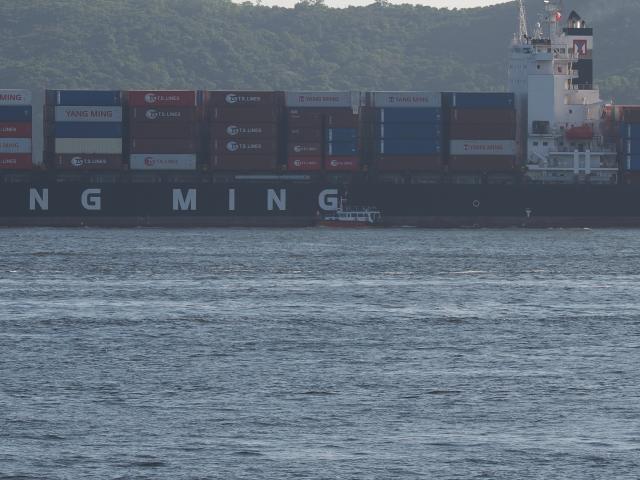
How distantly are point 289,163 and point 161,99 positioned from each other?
31.7 ft

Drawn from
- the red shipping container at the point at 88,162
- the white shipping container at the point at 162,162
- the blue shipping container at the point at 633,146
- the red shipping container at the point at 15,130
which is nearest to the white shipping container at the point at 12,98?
the red shipping container at the point at 15,130

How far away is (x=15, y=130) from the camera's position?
9719 cm

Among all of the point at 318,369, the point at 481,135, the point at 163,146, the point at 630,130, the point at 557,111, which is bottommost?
the point at 318,369

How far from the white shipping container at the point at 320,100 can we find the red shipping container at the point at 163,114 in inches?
262

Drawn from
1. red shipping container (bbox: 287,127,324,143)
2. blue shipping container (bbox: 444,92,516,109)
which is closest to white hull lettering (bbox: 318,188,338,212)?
red shipping container (bbox: 287,127,324,143)

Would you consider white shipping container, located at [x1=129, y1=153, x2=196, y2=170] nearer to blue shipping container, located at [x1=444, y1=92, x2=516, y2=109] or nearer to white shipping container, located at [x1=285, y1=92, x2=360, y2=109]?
white shipping container, located at [x1=285, y1=92, x2=360, y2=109]

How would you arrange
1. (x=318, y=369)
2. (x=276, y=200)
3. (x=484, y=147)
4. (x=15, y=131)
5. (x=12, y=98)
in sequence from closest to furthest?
(x=318, y=369) → (x=15, y=131) → (x=12, y=98) → (x=484, y=147) → (x=276, y=200)

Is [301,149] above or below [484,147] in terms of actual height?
below

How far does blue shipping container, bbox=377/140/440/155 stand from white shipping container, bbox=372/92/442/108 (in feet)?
8.31

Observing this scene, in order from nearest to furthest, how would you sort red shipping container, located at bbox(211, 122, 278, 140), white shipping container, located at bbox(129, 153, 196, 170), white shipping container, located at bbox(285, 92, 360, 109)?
white shipping container, located at bbox(129, 153, 196, 170), red shipping container, located at bbox(211, 122, 278, 140), white shipping container, located at bbox(285, 92, 360, 109)

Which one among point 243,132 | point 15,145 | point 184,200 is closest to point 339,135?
point 243,132

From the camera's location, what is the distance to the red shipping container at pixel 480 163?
97.4 meters

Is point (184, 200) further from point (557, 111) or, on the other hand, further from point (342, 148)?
point (557, 111)

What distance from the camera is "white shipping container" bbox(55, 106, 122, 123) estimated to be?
314 ft
